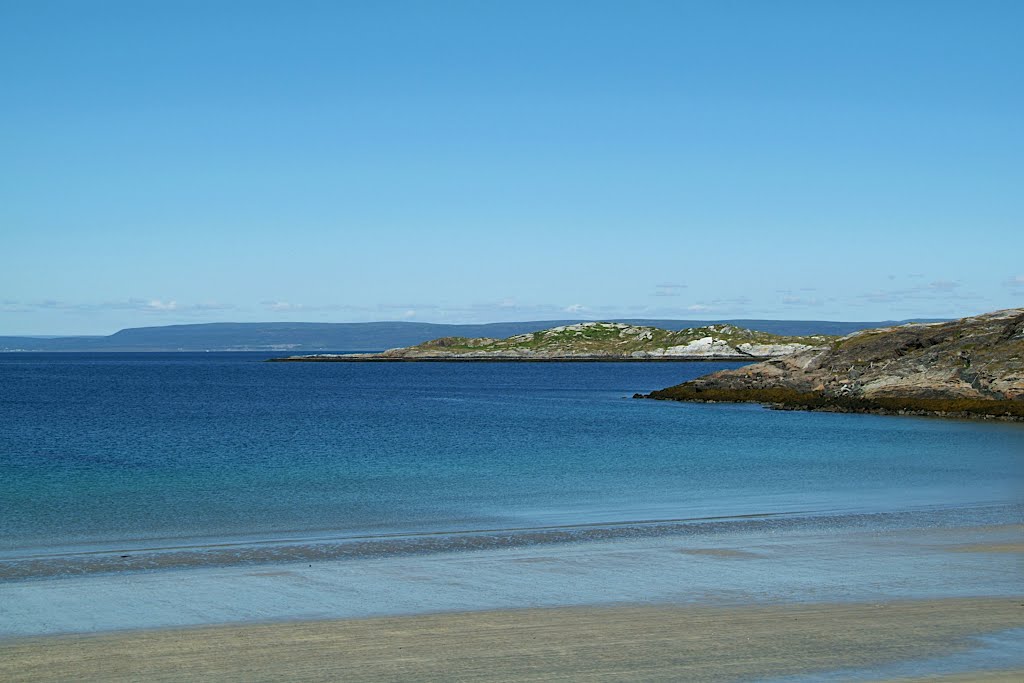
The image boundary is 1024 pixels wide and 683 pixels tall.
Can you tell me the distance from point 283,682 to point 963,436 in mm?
48417

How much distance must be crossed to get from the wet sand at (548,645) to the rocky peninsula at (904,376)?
5386 cm

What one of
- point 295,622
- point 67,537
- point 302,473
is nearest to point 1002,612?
point 295,622

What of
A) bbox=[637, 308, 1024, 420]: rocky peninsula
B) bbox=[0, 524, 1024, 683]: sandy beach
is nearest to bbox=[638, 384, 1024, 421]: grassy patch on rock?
bbox=[637, 308, 1024, 420]: rocky peninsula

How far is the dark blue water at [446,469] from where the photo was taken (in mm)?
27219

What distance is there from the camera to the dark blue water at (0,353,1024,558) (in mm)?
27219

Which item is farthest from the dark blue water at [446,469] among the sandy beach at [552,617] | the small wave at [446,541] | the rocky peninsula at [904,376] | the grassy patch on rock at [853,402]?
the sandy beach at [552,617]

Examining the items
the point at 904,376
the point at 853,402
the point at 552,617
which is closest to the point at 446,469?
the point at 552,617

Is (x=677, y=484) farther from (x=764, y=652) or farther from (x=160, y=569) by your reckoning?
(x=764, y=652)

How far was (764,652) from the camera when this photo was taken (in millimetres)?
13422

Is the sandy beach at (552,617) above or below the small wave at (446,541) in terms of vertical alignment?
above

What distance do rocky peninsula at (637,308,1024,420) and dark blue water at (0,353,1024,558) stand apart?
4753 millimetres

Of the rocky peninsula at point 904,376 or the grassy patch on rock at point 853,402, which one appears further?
the rocky peninsula at point 904,376

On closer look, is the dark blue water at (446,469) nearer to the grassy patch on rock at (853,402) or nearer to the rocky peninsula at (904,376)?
the grassy patch on rock at (853,402)

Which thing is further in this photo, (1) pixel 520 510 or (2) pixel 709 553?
(1) pixel 520 510
